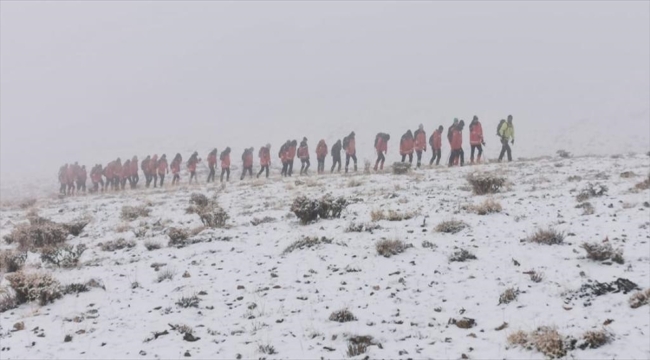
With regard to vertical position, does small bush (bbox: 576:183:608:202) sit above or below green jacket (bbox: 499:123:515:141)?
below

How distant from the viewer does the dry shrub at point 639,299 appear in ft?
16.2

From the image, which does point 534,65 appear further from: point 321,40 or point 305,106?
point 321,40

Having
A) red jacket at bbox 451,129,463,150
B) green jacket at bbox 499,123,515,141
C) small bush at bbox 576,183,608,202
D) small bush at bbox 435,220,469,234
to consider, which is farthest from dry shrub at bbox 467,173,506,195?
green jacket at bbox 499,123,515,141

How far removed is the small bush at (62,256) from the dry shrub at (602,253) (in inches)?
291

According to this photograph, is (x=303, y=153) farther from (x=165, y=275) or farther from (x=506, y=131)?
(x=165, y=275)

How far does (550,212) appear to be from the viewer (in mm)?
8609

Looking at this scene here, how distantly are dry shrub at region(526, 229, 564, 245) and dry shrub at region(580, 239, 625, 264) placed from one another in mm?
636

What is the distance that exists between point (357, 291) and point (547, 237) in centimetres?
287

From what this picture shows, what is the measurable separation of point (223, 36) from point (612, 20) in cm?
13107

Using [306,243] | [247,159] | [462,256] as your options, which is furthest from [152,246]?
[247,159]

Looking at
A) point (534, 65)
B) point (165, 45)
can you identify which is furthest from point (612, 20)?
point (165, 45)

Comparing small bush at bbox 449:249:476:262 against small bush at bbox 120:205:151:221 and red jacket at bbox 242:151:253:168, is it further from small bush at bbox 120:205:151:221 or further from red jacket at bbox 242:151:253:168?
red jacket at bbox 242:151:253:168

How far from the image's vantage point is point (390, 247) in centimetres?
711

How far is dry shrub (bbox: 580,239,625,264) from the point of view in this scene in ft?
19.7
